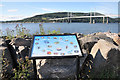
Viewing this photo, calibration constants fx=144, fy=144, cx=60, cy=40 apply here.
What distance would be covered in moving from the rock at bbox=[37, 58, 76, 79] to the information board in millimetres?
565

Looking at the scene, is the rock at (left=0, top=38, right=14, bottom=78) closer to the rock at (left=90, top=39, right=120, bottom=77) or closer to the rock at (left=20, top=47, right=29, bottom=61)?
the rock at (left=20, top=47, right=29, bottom=61)

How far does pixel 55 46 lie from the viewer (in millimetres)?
4012

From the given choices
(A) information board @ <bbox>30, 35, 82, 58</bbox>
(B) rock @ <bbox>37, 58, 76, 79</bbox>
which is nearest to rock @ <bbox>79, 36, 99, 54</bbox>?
(A) information board @ <bbox>30, 35, 82, 58</bbox>

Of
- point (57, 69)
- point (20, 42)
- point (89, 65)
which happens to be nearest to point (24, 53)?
point (20, 42)

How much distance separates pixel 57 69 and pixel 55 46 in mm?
697

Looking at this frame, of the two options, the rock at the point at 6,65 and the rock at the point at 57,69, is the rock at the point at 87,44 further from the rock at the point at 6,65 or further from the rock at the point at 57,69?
the rock at the point at 6,65

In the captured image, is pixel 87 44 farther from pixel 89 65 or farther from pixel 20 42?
pixel 20 42

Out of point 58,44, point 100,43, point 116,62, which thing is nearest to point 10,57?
point 58,44

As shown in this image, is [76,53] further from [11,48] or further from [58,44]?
[11,48]

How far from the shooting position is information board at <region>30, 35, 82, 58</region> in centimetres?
374

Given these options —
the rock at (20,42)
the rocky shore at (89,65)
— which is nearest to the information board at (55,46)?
the rocky shore at (89,65)

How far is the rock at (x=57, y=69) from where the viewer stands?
416cm

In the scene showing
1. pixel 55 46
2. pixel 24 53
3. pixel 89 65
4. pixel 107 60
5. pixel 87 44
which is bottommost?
pixel 89 65

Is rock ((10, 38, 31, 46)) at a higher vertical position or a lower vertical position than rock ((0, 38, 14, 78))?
higher
